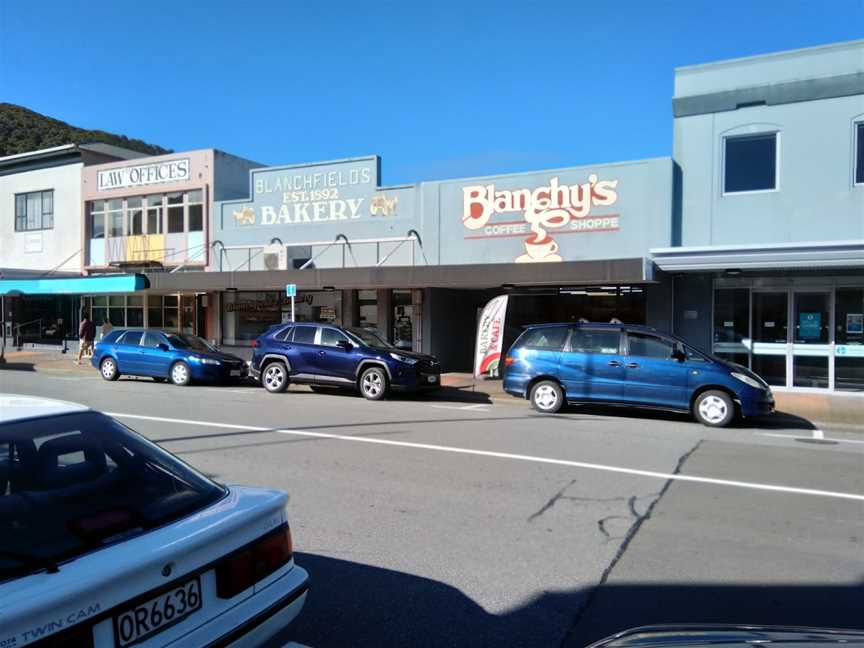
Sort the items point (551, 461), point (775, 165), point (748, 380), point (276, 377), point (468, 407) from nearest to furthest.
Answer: point (551, 461), point (748, 380), point (468, 407), point (775, 165), point (276, 377)

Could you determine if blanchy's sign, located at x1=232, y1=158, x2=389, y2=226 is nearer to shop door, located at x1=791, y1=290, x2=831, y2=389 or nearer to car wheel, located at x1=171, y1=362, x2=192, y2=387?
car wheel, located at x1=171, y1=362, x2=192, y2=387

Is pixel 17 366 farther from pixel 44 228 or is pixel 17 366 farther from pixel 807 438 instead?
pixel 807 438

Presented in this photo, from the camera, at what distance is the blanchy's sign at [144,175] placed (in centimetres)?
2453

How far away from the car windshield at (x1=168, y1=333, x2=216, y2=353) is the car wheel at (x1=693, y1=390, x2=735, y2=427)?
12318 mm

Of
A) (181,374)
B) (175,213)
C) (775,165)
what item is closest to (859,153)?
(775,165)

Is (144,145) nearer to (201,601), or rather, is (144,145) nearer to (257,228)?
(257,228)

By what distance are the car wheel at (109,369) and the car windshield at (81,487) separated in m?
16.5

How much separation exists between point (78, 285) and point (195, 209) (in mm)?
4774

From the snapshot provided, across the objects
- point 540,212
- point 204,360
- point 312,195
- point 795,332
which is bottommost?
point 204,360

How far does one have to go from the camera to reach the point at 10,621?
6.66 ft

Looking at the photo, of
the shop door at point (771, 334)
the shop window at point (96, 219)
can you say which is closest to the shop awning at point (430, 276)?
the shop door at point (771, 334)

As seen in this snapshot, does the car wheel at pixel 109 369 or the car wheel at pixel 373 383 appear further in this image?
the car wheel at pixel 109 369

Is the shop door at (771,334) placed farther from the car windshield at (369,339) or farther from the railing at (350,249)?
the railing at (350,249)

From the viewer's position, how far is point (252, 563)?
115 inches
